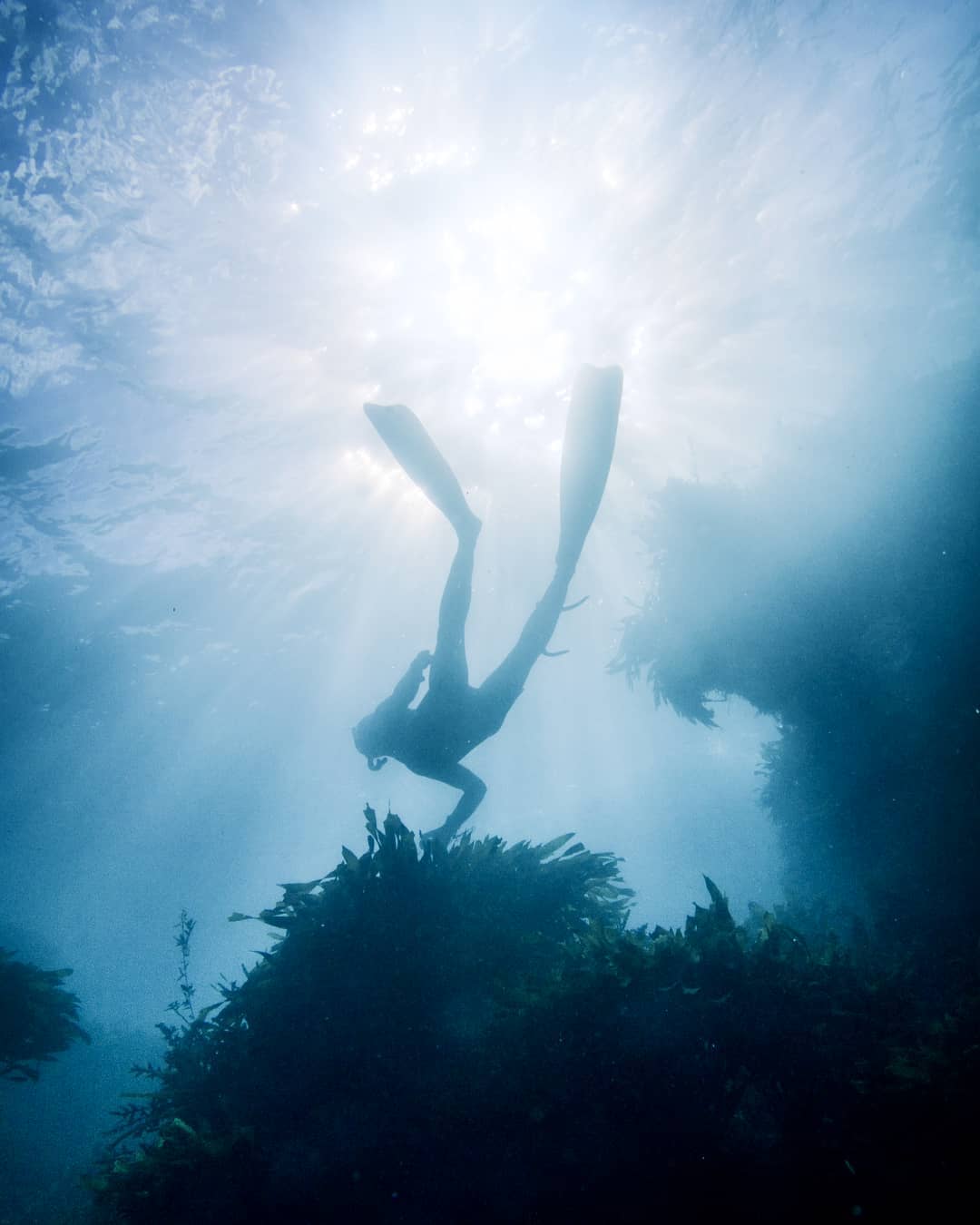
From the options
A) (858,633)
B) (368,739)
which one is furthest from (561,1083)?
(858,633)

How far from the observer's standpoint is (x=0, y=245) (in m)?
9.09

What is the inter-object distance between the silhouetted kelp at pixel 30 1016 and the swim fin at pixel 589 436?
42.4ft

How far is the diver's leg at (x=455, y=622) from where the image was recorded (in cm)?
562

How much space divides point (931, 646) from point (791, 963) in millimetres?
5982

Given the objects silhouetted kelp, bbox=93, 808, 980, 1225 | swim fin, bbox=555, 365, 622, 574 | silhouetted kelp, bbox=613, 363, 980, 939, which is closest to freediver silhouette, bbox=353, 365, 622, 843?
swim fin, bbox=555, 365, 622, 574

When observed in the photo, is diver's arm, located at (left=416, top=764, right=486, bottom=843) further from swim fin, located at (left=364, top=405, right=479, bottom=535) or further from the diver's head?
swim fin, located at (left=364, top=405, right=479, bottom=535)

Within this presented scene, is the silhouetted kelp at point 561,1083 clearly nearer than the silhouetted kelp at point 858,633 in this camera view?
Yes

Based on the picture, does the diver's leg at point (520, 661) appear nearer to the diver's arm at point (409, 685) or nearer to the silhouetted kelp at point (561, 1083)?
the diver's arm at point (409, 685)

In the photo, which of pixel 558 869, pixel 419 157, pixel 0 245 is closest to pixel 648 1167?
pixel 558 869

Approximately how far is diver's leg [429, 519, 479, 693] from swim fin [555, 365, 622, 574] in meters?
1.20

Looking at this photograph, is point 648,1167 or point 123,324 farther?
point 123,324

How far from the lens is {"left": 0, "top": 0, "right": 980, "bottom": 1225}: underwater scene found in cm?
328

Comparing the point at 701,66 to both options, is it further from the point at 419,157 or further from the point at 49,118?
the point at 49,118

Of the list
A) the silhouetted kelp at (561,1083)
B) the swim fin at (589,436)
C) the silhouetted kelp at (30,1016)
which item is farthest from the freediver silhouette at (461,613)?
the silhouetted kelp at (30,1016)
